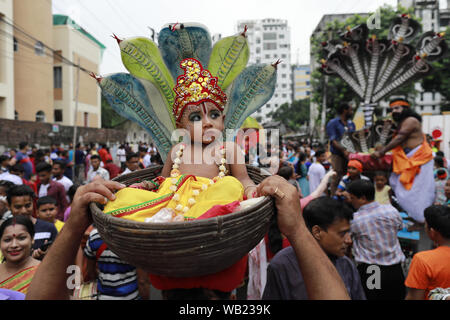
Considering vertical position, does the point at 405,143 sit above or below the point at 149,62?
below

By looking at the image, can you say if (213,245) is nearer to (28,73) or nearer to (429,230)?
(429,230)

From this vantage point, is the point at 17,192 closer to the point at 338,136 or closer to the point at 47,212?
the point at 47,212

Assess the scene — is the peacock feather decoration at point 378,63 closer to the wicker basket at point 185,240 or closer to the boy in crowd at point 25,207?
the boy in crowd at point 25,207

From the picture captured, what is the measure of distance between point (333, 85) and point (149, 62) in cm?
2113

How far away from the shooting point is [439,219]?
8.40 feet

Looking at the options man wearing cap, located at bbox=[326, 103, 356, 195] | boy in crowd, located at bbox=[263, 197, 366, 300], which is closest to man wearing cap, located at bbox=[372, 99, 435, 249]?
man wearing cap, located at bbox=[326, 103, 356, 195]

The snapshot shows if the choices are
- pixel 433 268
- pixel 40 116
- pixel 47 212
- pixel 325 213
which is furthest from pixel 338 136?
pixel 40 116

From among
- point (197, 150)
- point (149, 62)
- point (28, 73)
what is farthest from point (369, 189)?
point (28, 73)

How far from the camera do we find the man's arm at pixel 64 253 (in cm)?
123

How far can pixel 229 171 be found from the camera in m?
2.11

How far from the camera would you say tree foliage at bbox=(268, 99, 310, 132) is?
51.7 metres

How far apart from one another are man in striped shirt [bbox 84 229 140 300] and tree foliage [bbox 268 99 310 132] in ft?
161

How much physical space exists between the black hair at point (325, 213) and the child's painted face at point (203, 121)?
0.94 metres
